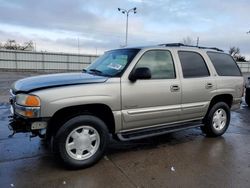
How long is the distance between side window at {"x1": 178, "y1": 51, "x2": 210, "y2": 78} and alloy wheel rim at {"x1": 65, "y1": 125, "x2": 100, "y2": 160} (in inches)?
84.5

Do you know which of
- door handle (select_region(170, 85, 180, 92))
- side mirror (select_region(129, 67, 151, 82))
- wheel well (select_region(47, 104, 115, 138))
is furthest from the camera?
door handle (select_region(170, 85, 180, 92))

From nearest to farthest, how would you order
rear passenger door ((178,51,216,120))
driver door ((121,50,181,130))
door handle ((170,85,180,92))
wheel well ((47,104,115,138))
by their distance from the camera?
wheel well ((47,104,115,138))
driver door ((121,50,181,130))
door handle ((170,85,180,92))
rear passenger door ((178,51,216,120))

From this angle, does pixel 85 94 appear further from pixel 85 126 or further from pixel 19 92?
pixel 19 92

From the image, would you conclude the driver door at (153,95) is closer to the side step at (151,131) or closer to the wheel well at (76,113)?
the side step at (151,131)

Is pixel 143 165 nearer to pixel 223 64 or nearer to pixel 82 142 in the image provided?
pixel 82 142

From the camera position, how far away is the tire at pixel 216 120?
5758 mm

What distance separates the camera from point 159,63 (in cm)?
485

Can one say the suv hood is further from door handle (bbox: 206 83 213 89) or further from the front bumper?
door handle (bbox: 206 83 213 89)

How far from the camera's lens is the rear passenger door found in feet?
16.8

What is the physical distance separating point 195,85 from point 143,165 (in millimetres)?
1965

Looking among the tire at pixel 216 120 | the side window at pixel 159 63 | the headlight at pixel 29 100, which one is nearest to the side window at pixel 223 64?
the tire at pixel 216 120

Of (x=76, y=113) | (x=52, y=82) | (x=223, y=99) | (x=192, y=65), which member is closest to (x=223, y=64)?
(x=223, y=99)

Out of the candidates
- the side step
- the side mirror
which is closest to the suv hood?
the side mirror

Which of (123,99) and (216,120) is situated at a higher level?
(123,99)
